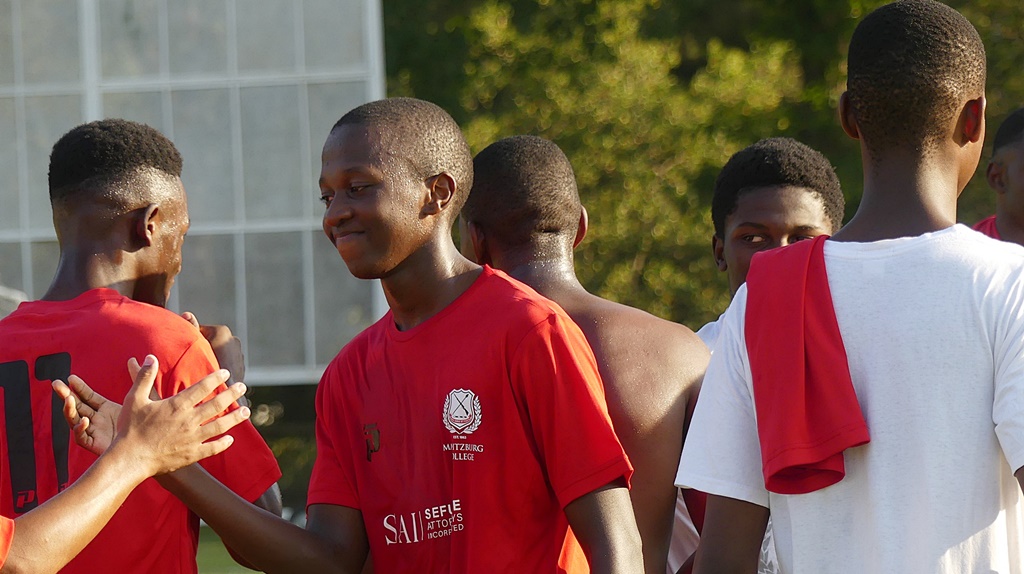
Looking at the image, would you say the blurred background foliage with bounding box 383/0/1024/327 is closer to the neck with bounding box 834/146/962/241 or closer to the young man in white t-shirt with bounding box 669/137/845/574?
the young man in white t-shirt with bounding box 669/137/845/574

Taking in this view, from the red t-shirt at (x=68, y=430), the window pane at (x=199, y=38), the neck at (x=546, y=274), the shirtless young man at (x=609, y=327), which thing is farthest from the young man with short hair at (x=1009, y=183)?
the window pane at (x=199, y=38)

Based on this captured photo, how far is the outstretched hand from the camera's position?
2771 millimetres

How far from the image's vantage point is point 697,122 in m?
15.5

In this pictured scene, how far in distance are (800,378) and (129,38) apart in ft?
39.5

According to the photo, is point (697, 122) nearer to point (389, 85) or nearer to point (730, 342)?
point (389, 85)

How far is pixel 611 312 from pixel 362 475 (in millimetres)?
868

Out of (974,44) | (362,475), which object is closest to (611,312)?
(362,475)

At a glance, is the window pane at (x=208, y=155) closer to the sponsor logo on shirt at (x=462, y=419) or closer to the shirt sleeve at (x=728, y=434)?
the sponsor logo on shirt at (x=462, y=419)

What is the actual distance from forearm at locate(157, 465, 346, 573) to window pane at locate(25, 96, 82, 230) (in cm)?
1082

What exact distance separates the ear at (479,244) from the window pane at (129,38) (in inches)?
392

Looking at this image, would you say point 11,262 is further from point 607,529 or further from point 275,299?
point 607,529

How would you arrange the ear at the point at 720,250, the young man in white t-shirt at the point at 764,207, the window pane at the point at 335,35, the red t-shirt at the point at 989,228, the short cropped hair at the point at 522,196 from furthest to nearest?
the window pane at the point at 335,35 < the red t-shirt at the point at 989,228 < the ear at the point at 720,250 < the young man in white t-shirt at the point at 764,207 < the short cropped hair at the point at 522,196

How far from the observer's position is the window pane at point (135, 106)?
13.1 m

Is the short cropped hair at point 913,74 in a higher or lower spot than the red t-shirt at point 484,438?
higher
